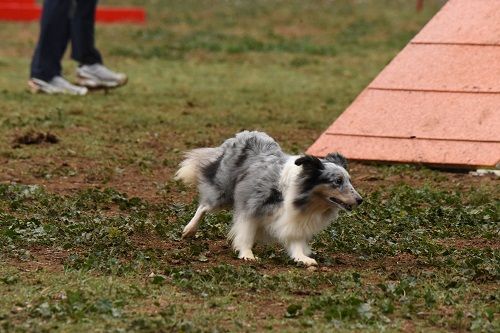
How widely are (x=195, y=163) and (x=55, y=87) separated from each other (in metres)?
7.25

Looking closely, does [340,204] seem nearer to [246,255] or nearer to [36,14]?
[246,255]

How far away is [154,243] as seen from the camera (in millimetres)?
7684

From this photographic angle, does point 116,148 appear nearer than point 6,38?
Yes

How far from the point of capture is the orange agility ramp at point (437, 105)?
10.7m

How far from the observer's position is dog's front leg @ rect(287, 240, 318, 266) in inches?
281

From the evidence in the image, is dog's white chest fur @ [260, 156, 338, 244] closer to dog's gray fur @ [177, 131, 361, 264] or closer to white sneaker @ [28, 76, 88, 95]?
dog's gray fur @ [177, 131, 361, 264]

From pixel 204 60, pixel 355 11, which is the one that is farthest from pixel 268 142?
pixel 355 11

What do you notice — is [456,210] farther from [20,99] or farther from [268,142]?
[20,99]

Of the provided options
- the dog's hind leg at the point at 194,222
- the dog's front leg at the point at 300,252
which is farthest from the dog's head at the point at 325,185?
the dog's hind leg at the point at 194,222

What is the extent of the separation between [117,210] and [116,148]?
9.37 ft

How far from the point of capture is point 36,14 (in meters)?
24.2

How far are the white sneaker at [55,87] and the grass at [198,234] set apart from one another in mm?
181

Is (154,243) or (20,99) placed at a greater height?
(154,243)

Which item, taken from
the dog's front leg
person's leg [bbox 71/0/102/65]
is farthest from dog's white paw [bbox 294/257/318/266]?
person's leg [bbox 71/0/102/65]
